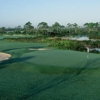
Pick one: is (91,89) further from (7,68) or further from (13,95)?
(7,68)

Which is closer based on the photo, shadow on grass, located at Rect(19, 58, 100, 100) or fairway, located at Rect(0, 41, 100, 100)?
fairway, located at Rect(0, 41, 100, 100)

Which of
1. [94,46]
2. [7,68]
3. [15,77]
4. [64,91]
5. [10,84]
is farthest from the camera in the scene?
[94,46]

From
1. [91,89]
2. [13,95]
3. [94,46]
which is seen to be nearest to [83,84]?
[91,89]

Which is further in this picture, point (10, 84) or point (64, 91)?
point (10, 84)

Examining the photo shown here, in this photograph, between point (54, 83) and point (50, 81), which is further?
point (50, 81)

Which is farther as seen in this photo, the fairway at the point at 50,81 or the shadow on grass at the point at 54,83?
the shadow on grass at the point at 54,83

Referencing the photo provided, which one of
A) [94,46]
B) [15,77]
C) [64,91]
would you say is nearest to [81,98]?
[64,91]

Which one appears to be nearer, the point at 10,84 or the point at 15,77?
the point at 10,84

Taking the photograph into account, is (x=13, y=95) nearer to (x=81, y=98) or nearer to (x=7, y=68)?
(x=81, y=98)

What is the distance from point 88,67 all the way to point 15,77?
6324 millimetres

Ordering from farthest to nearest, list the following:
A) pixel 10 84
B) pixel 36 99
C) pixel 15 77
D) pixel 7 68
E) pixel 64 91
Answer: pixel 7 68 < pixel 15 77 < pixel 10 84 < pixel 64 91 < pixel 36 99

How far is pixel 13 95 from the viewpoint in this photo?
1041 cm

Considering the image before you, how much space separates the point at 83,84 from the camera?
1234 cm

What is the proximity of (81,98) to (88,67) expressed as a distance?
698 cm
